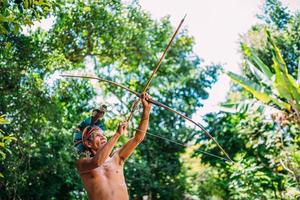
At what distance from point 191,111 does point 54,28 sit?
191 inches

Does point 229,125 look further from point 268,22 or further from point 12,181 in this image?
point 12,181

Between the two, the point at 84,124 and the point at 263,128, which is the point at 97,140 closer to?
the point at 84,124

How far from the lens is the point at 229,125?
9211mm

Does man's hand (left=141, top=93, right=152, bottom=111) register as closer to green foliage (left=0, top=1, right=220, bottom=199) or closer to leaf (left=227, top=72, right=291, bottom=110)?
green foliage (left=0, top=1, right=220, bottom=199)

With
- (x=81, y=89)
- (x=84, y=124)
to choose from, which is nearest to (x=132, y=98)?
(x=81, y=89)

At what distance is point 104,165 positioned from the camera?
240cm

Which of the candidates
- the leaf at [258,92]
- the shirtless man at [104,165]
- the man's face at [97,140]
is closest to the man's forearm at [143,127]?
the shirtless man at [104,165]

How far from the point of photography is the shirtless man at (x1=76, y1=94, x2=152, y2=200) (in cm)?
228

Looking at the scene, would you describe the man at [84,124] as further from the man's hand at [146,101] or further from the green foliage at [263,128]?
the green foliage at [263,128]

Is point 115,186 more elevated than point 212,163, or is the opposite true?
point 212,163

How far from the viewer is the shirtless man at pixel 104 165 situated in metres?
2.28

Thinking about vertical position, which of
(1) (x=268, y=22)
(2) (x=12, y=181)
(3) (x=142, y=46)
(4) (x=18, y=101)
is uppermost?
(1) (x=268, y=22)

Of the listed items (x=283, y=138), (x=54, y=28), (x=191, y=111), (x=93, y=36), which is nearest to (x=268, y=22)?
(x=191, y=111)

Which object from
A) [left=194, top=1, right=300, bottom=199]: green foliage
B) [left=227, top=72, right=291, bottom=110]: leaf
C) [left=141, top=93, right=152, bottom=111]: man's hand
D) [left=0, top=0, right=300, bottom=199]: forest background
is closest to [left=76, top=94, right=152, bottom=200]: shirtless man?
[left=141, top=93, right=152, bottom=111]: man's hand
